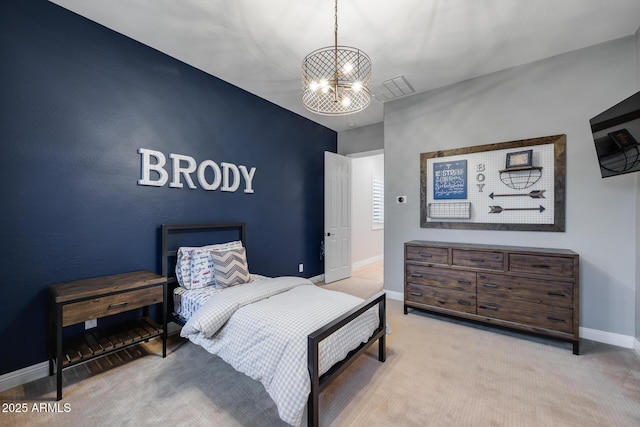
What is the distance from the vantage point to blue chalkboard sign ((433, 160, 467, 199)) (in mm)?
3334

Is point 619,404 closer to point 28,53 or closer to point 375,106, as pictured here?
point 375,106

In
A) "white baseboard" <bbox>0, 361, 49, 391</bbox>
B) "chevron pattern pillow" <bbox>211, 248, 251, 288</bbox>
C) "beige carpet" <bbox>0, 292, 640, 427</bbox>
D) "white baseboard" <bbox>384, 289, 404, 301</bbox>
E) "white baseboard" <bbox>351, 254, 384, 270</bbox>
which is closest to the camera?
"beige carpet" <bbox>0, 292, 640, 427</bbox>

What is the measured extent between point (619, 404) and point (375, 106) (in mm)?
3911

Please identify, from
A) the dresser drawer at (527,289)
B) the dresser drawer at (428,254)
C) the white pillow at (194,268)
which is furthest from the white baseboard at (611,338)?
the white pillow at (194,268)

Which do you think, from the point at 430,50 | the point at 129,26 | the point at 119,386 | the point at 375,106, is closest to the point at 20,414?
the point at 119,386

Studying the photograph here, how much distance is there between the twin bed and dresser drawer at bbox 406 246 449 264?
3.76ft


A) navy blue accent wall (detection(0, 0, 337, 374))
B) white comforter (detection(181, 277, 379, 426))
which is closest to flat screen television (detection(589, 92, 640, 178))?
white comforter (detection(181, 277, 379, 426))

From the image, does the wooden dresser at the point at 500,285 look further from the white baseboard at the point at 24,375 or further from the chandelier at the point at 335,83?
the white baseboard at the point at 24,375

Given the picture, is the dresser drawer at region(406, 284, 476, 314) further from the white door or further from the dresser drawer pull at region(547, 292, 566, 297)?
the white door

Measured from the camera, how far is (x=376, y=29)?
2373mm

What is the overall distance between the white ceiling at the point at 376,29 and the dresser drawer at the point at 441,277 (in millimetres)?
2340

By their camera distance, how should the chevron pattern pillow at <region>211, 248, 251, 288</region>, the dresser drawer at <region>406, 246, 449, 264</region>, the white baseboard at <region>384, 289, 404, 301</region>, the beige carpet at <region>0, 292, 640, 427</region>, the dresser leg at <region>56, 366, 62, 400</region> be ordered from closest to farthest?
the beige carpet at <region>0, 292, 640, 427</region> → the dresser leg at <region>56, 366, 62, 400</region> → the chevron pattern pillow at <region>211, 248, 251, 288</region> → the dresser drawer at <region>406, 246, 449, 264</region> → the white baseboard at <region>384, 289, 404, 301</region>

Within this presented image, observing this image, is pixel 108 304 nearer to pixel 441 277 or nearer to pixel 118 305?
pixel 118 305

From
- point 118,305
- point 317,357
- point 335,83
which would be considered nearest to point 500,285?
point 317,357
